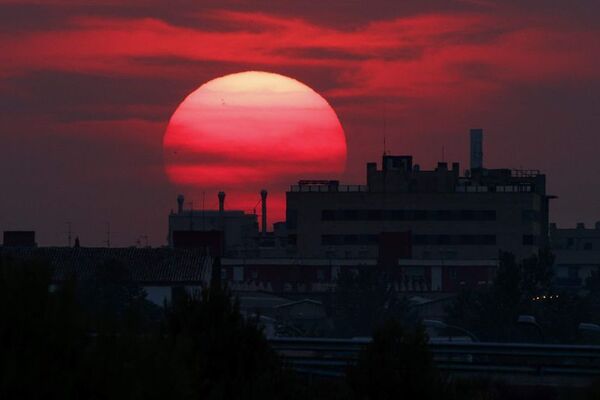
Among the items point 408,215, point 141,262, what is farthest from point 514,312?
point 408,215

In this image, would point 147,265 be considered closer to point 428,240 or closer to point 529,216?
point 428,240

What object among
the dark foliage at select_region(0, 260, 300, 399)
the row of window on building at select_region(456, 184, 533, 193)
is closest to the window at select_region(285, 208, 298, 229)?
the row of window on building at select_region(456, 184, 533, 193)

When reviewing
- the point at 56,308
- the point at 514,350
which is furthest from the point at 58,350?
the point at 514,350

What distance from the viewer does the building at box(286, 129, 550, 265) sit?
190375 millimetres

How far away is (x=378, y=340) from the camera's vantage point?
95.3ft

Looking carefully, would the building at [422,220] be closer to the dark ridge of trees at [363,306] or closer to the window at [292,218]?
the window at [292,218]

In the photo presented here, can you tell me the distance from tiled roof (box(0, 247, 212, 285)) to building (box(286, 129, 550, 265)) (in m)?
72.9

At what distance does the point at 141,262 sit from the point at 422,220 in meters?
80.3

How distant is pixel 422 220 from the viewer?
192 m

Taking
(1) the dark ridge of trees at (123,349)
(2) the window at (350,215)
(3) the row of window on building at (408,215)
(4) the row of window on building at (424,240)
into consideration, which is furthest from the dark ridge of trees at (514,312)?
(2) the window at (350,215)

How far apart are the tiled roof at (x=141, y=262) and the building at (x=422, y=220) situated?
7291 cm

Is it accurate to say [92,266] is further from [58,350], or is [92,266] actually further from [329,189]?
[58,350]

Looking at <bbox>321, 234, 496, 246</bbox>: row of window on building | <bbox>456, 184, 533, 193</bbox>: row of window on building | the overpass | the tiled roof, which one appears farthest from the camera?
<bbox>456, 184, 533, 193</bbox>: row of window on building

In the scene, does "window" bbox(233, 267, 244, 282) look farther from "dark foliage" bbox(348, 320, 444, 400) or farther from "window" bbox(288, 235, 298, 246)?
"dark foliage" bbox(348, 320, 444, 400)
